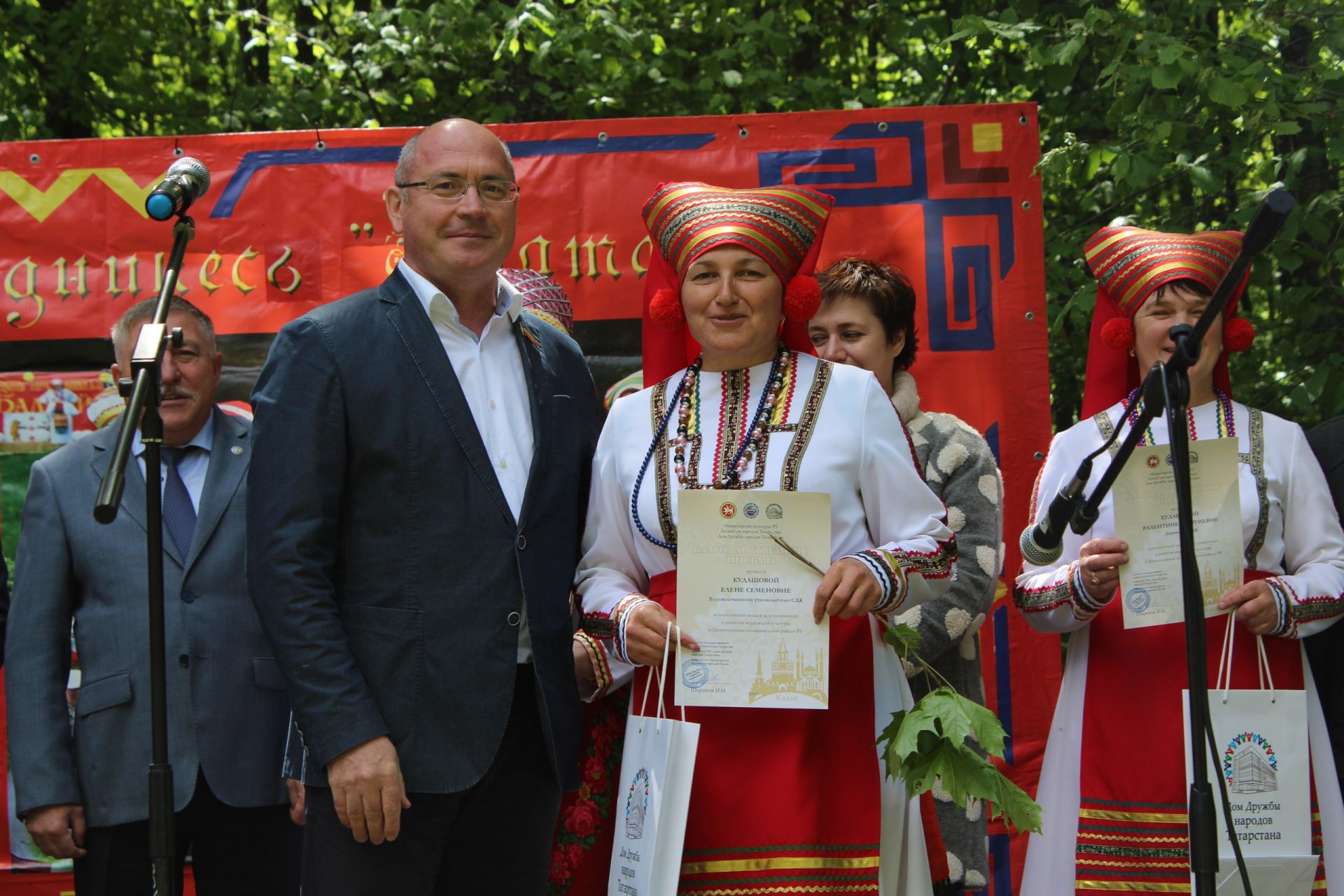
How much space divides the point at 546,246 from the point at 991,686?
7.31ft

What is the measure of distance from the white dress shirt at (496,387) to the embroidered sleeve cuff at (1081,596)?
1373 mm

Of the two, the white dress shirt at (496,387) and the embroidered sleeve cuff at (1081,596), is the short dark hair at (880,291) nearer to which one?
the embroidered sleeve cuff at (1081,596)

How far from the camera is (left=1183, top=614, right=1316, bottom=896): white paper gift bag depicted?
302 centimetres

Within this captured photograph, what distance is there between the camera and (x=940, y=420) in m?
3.87

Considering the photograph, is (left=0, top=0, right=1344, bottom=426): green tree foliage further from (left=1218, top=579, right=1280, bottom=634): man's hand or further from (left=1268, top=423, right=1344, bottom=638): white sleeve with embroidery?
(left=1218, top=579, right=1280, bottom=634): man's hand

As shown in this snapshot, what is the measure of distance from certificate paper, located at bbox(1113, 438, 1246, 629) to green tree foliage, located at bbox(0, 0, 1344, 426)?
1.83m

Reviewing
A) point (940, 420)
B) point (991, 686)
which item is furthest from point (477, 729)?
point (991, 686)

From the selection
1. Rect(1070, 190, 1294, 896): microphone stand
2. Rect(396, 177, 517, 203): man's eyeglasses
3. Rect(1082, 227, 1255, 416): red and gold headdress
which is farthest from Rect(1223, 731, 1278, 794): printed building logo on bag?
Rect(396, 177, 517, 203): man's eyeglasses

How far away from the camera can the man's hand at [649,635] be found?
2.58 meters

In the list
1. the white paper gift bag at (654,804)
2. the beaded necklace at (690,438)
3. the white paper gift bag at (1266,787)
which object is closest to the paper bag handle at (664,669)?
the white paper gift bag at (654,804)

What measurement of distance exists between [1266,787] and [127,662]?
2796mm

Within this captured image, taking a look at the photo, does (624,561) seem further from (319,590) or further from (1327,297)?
(1327,297)

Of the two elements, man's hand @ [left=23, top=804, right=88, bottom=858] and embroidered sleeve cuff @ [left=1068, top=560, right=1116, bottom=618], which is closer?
embroidered sleeve cuff @ [left=1068, top=560, right=1116, bottom=618]

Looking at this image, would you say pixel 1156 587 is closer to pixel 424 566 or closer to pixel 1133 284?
pixel 1133 284
